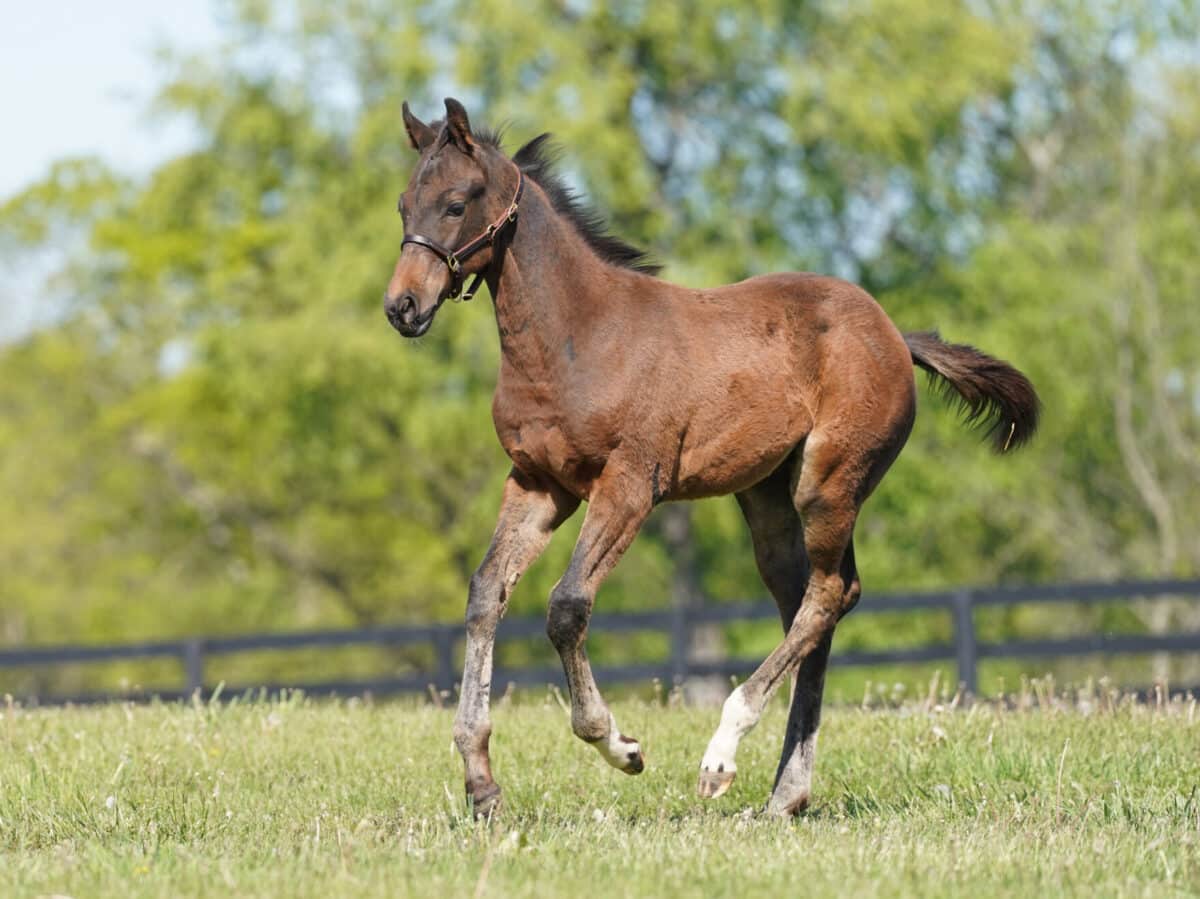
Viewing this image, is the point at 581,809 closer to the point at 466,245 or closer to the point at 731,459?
the point at 731,459

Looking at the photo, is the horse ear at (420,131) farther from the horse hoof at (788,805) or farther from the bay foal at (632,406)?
the horse hoof at (788,805)

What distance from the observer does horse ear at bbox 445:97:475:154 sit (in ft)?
20.9

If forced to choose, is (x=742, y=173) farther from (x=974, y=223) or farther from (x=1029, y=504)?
(x=1029, y=504)

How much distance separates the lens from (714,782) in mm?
6297

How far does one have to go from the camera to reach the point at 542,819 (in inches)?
251

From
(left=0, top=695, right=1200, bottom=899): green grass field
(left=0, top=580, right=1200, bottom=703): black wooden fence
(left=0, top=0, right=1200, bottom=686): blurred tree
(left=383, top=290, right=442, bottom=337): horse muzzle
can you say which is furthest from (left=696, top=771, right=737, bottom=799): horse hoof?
(left=0, top=0, right=1200, bottom=686): blurred tree

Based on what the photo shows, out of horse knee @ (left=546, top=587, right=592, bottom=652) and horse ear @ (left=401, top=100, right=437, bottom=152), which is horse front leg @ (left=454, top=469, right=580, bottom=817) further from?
horse ear @ (left=401, top=100, right=437, bottom=152)

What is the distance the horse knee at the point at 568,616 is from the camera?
631cm

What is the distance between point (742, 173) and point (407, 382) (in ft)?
17.7

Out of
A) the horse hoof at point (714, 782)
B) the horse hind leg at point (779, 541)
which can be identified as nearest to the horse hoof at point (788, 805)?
the horse hoof at point (714, 782)

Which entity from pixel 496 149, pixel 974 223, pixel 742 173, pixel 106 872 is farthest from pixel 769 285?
pixel 974 223

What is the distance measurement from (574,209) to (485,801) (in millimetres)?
2380

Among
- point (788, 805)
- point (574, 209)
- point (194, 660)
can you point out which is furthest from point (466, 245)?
point (194, 660)

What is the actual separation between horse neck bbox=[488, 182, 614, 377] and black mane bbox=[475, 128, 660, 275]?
15cm
